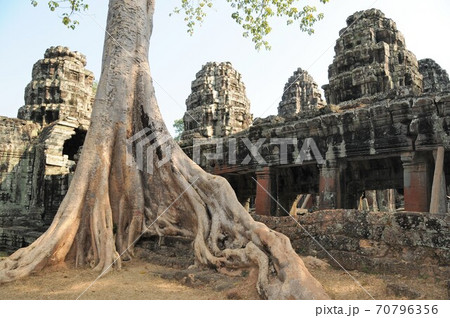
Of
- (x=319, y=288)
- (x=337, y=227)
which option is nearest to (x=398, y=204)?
(x=337, y=227)

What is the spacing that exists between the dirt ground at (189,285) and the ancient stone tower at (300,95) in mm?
18573

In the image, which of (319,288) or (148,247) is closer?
(319,288)

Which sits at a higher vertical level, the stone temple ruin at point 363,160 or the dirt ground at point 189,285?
the stone temple ruin at point 363,160

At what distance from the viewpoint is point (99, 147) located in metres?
4.99

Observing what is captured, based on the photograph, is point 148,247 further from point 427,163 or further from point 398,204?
point 398,204

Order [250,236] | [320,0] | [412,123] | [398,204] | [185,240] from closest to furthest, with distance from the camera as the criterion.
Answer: [250,236] → [185,240] → [412,123] → [320,0] → [398,204]

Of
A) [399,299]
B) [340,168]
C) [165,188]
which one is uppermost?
[340,168]

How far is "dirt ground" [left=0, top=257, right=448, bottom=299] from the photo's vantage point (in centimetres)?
281

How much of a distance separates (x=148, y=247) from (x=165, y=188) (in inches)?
33.8

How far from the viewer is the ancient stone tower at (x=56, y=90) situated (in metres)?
14.4
